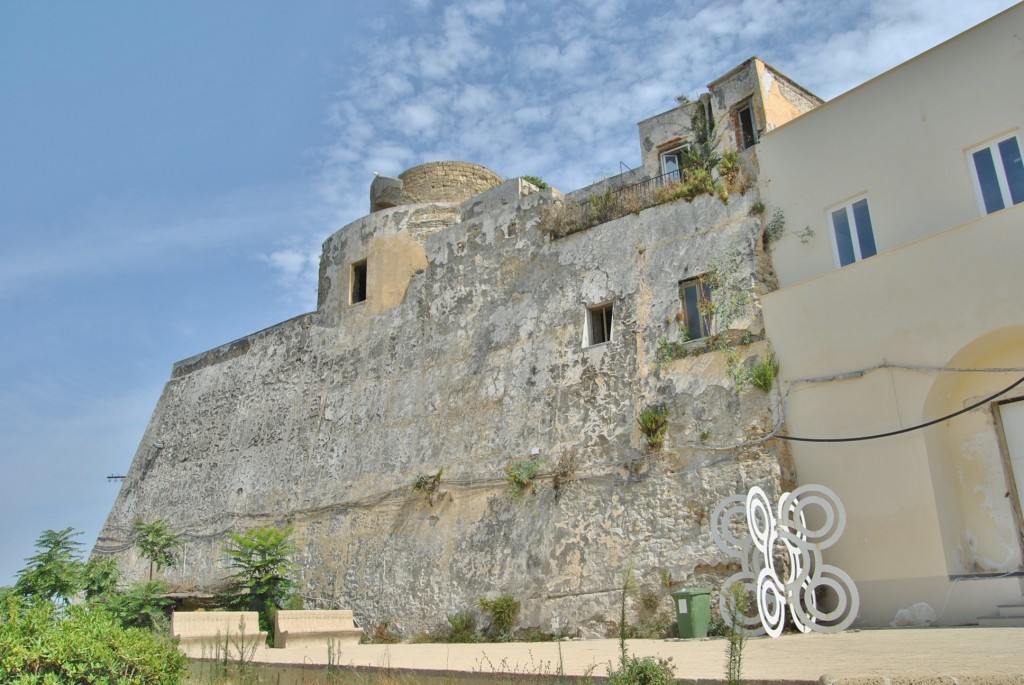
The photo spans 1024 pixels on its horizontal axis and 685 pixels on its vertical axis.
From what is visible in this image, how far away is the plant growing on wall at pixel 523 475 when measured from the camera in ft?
41.4

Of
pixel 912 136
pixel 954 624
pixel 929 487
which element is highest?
pixel 912 136

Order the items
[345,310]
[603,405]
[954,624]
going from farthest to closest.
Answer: [345,310] → [603,405] → [954,624]

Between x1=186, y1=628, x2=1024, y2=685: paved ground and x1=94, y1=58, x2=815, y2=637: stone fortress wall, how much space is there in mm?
1853

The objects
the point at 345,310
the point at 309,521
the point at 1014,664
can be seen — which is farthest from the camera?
the point at 345,310

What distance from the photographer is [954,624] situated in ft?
28.8

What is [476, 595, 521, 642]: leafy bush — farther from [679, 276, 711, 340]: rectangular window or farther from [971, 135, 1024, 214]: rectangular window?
[971, 135, 1024, 214]: rectangular window

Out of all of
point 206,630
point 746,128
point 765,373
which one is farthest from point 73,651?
point 746,128

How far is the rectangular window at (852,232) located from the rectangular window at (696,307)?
1782mm

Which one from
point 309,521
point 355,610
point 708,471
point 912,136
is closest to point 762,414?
point 708,471

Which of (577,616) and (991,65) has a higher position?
(991,65)

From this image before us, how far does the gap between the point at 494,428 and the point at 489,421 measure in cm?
19

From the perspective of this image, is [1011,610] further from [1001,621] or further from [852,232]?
[852,232]

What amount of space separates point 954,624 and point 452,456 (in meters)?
7.70

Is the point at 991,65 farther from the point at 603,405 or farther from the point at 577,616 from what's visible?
the point at 577,616
